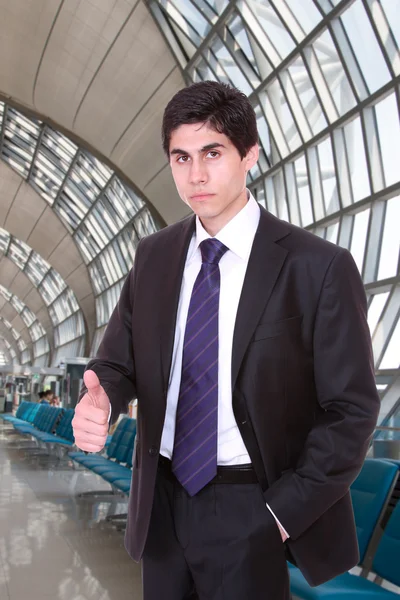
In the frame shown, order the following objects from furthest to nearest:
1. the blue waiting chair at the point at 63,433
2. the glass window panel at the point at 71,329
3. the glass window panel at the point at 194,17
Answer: the glass window panel at the point at 71,329, the glass window panel at the point at 194,17, the blue waiting chair at the point at 63,433

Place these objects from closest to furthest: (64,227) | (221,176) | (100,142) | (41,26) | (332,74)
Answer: (221,176) → (332,74) → (41,26) → (100,142) → (64,227)

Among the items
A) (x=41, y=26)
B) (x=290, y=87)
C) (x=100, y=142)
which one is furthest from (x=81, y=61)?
(x=290, y=87)

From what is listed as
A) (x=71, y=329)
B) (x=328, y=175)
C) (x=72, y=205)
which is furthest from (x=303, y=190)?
(x=71, y=329)

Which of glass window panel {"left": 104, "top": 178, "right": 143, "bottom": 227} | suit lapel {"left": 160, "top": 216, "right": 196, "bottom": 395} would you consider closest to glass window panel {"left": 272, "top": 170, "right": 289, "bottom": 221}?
glass window panel {"left": 104, "top": 178, "right": 143, "bottom": 227}

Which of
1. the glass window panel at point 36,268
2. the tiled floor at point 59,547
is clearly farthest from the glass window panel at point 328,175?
the glass window panel at point 36,268

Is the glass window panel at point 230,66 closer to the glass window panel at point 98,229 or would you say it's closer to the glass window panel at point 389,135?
the glass window panel at point 389,135

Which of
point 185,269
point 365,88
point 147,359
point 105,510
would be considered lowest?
point 105,510

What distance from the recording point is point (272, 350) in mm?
1426

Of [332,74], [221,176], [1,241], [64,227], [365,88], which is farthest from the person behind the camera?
[1,241]

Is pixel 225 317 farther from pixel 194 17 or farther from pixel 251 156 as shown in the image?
pixel 194 17

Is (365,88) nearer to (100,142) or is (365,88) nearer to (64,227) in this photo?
(100,142)

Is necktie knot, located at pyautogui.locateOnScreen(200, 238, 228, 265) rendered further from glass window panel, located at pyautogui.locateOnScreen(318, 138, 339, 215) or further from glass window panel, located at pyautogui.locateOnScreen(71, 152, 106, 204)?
glass window panel, located at pyautogui.locateOnScreen(71, 152, 106, 204)

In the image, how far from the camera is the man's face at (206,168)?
1.50 meters

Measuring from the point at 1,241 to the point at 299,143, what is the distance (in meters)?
36.4
